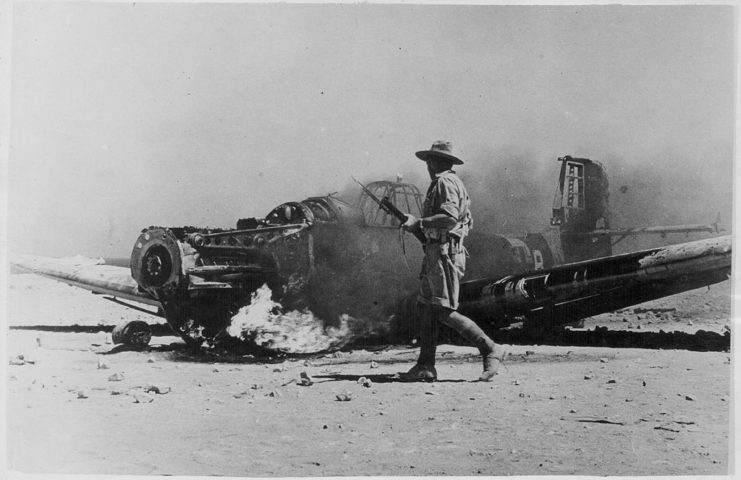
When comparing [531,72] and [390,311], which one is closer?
[531,72]

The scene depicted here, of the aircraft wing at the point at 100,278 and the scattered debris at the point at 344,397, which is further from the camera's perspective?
the aircraft wing at the point at 100,278

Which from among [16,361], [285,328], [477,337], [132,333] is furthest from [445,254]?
[16,361]

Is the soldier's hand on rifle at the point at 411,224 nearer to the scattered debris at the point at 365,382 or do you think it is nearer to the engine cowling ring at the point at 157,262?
the scattered debris at the point at 365,382

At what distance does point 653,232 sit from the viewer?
224 inches

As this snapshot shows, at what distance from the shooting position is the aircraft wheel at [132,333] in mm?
5969

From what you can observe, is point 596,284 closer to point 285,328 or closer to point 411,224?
point 411,224

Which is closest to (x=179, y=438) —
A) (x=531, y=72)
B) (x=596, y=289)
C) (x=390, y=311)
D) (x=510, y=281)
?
(x=390, y=311)

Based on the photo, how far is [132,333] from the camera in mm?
6000

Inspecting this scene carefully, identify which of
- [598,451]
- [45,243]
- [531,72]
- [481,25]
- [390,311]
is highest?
[481,25]

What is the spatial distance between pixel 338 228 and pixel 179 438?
2034 millimetres

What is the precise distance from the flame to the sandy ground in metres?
0.18

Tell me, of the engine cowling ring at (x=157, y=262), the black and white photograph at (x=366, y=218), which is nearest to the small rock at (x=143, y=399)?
the black and white photograph at (x=366, y=218)

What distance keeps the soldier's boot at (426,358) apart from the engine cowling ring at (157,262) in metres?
1.90

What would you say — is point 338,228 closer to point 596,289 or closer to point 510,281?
point 510,281
